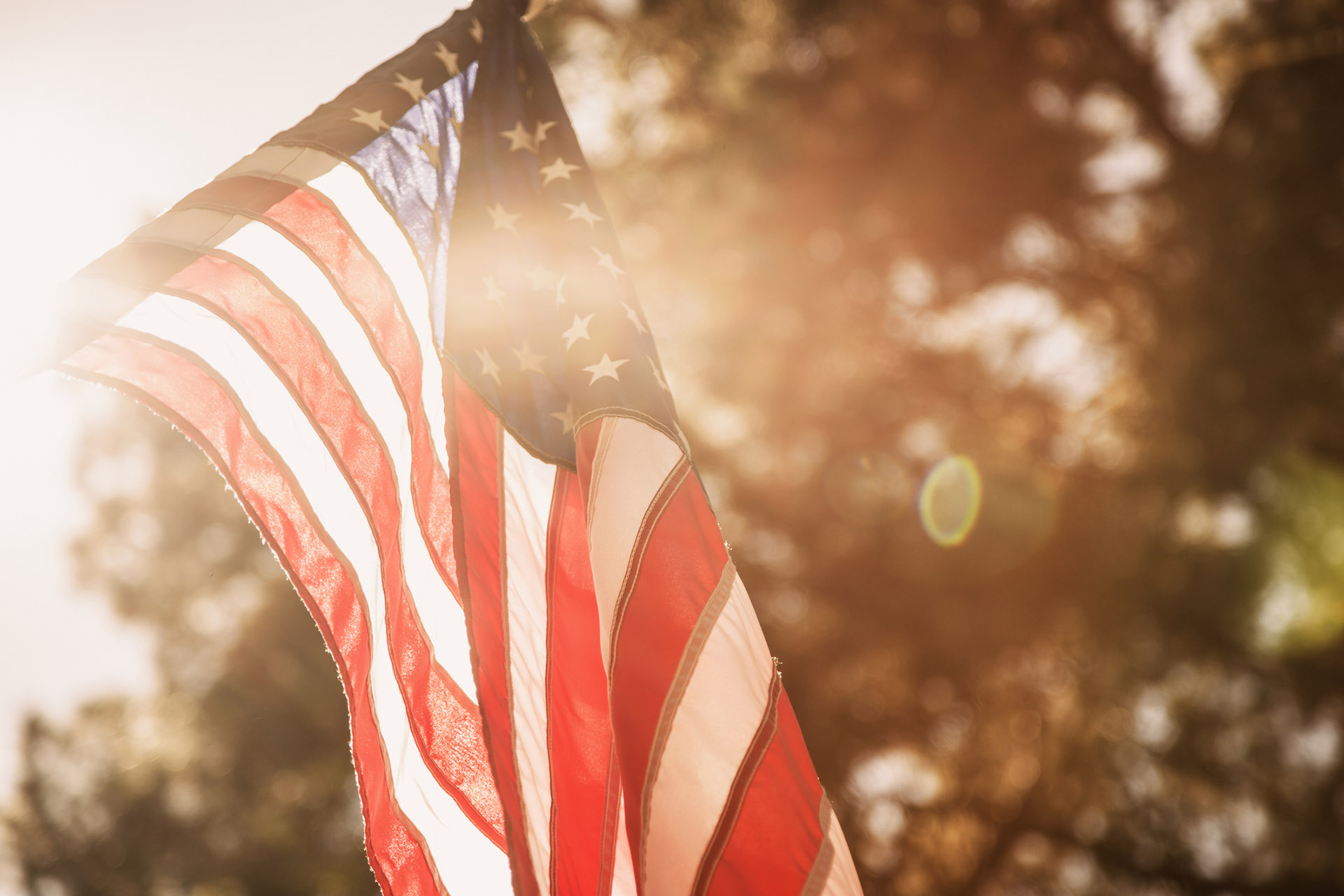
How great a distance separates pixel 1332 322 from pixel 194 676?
984 centimetres

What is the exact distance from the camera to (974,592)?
7.13 metres

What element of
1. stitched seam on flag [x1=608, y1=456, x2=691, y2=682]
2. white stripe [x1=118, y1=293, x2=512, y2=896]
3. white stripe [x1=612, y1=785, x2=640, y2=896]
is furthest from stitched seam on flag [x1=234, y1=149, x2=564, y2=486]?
white stripe [x1=612, y1=785, x2=640, y2=896]

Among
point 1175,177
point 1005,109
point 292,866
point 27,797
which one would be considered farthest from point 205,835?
point 1175,177

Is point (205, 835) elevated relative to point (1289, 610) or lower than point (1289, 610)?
lower

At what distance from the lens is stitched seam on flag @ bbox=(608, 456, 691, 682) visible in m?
2.09

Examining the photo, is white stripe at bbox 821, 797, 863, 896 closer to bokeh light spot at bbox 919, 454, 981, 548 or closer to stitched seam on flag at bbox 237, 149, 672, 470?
stitched seam on flag at bbox 237, 149, 672, 470

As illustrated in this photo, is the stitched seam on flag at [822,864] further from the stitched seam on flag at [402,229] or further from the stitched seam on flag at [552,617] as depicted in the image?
the stitched seam on flag at [402,229]

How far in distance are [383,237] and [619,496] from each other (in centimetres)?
103

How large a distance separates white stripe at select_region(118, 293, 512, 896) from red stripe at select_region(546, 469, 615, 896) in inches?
10.6

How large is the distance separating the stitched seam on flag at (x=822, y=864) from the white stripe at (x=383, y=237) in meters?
1.30

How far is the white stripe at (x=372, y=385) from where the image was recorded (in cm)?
247

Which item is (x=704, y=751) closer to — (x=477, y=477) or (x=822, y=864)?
(x=822, y=864)

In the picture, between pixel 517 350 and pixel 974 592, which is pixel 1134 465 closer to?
pixel 974 592

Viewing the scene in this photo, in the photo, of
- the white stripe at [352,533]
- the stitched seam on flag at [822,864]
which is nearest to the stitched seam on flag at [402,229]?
the white stripe at [352,533]
